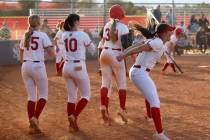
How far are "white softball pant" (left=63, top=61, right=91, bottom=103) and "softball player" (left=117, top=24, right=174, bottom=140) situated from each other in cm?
98

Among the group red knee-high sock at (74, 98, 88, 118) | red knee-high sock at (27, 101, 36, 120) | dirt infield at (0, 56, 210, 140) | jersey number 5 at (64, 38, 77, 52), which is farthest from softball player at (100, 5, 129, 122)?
red knee-high sock at (27, 101, 36, 120)

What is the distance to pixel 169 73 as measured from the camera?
16.9 meters

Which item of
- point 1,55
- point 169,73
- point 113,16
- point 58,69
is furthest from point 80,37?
point 1,55

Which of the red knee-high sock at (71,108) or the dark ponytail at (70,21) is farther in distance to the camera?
the red knee-high sock at (71,108)

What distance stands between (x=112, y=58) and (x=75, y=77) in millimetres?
1072

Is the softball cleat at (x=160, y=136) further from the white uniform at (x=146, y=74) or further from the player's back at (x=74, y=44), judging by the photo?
the player's back at (x=74, y=44)

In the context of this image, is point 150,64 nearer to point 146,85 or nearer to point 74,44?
point 146,85

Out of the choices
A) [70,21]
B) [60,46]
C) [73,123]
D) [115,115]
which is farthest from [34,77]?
[60,46]

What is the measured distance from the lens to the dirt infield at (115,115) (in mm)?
8195

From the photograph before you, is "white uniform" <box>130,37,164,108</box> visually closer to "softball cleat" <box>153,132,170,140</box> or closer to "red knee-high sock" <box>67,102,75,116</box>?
"softball cleat" <box>153,132,170,140</box>

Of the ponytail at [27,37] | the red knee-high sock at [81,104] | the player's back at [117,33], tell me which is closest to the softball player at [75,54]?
the red knee-high sock at [81,104]

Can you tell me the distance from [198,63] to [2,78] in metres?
8.70

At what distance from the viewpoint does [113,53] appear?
29.5 feet

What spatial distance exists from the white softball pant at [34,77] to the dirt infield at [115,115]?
2.28 feet
